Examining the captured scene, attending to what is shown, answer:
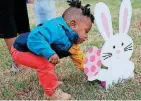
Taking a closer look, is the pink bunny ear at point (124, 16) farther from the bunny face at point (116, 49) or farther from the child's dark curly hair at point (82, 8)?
the child's dark curly hair at point (82, 8)

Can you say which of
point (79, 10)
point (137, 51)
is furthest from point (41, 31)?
point (137, 51)

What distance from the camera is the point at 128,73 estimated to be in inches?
116

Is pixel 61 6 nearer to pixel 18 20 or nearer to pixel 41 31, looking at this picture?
pixel 18 20

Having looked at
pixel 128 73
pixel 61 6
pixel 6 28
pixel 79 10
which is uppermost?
pixel 79 10

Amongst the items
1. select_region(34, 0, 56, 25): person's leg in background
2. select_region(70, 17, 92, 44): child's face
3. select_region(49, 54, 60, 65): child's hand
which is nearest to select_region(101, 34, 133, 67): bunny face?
select_region(70, 17, 92, 44): child's face

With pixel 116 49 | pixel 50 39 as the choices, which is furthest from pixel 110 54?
pixel 50 39

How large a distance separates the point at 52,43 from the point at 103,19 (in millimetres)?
389

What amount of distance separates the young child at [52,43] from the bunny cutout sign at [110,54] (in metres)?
0.14

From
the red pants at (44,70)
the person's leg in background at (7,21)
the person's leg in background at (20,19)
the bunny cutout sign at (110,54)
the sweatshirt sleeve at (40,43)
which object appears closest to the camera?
the sweatshirt sleeve at (40,43)

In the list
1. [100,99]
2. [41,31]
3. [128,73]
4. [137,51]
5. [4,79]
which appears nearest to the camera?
[41,31]

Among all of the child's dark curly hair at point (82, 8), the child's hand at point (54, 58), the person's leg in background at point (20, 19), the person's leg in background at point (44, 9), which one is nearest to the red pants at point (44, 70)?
the child's hand at point (54, 58)

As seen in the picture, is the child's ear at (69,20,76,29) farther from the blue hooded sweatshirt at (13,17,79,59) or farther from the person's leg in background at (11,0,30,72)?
the person's leg in background at (11,0,30,72)

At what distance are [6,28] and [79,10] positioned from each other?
2.34 feet

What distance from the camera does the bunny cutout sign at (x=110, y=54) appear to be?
277 centimetres
